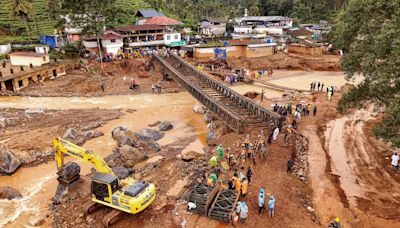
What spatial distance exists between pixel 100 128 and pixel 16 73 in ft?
60.1

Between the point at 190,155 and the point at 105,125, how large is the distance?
11173mm

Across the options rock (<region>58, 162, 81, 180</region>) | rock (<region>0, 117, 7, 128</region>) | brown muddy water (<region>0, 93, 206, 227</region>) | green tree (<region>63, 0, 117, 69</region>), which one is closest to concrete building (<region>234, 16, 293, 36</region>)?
green tree (<region>63, 0, 117, 69</region>)

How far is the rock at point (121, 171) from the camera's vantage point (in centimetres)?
2006

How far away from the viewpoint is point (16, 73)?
39438 mm

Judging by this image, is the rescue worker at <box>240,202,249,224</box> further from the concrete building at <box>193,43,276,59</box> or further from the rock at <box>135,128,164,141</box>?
the concrete building at <box>193,43,276,59</box>

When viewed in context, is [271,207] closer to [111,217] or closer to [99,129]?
[111,217]

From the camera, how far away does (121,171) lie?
2048cm

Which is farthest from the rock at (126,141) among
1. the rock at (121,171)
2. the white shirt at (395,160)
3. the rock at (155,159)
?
the white shirt at (395,160)

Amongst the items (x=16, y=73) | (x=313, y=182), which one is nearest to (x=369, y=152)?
(x=313, y=182)

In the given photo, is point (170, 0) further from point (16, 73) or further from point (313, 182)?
point (313, 182)

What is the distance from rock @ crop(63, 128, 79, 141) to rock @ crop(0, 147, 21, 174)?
472 centimetres

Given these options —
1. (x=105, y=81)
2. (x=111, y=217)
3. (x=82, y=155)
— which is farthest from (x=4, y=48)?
(x=111, y=217)

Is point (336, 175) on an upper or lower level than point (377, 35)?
lower

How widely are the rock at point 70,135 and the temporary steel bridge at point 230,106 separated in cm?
1172
